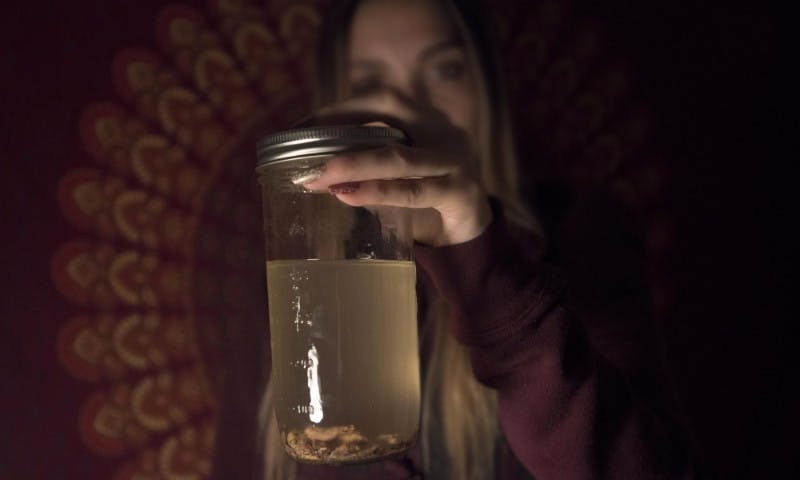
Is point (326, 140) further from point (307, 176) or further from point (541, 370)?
point (541, 370)

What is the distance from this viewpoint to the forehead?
70 cm

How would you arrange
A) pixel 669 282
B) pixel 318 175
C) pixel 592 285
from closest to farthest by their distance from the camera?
pixel 318 175
pixel 592 285
pixel 669 282

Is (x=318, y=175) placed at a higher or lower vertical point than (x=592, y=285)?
higher

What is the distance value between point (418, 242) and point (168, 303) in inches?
15.8

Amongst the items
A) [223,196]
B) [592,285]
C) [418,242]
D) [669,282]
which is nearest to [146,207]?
[223,196]

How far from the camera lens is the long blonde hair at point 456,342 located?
27.2 inches

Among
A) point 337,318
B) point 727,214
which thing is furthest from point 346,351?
point 727,214

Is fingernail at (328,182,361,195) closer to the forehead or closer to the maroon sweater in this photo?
the maroon sweater

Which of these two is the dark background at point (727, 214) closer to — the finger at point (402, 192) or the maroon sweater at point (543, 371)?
the maroon sweater at point (543, 371)

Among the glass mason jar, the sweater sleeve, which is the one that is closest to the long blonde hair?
the sweater sleeve

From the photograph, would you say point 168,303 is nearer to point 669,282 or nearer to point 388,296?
point 388,296

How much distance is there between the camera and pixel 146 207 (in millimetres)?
716

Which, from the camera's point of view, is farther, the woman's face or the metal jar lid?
the woman's face

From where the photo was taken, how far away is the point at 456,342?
2.33 feet
